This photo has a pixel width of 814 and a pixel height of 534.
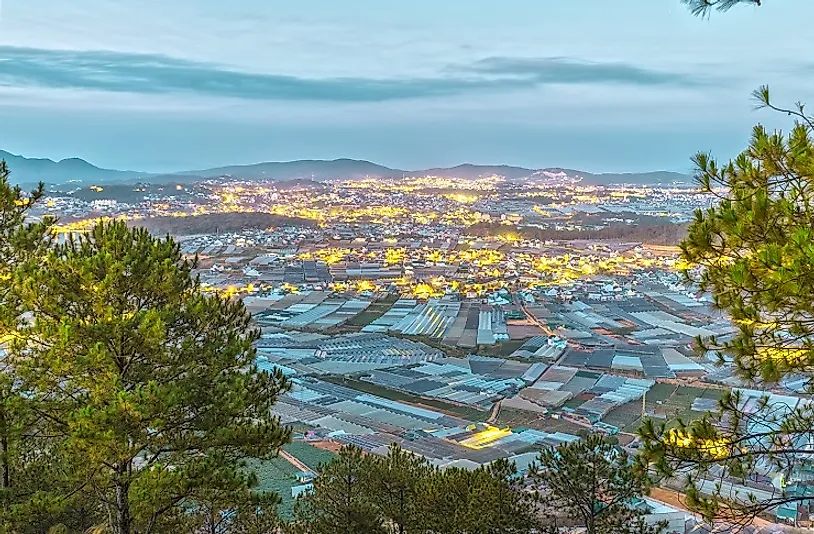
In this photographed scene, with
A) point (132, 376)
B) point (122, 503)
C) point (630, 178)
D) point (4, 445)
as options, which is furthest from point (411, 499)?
point (630, 178)

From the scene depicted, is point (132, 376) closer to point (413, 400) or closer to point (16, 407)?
point (16, 407)

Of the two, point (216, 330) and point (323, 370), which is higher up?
point (216, 330)

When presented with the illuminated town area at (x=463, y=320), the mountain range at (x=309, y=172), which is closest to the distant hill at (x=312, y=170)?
the mountain range at (x=309, y=172)

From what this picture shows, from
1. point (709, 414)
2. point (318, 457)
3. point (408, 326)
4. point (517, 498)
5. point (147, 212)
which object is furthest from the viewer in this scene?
point (147, 212)

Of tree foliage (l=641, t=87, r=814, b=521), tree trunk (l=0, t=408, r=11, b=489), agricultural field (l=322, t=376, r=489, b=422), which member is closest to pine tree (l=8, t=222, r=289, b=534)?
tree trunk (l=0, t=408, r=11, b=489)

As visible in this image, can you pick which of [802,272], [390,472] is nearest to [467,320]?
[390,472]

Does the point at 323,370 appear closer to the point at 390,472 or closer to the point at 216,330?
the point at 390,472
